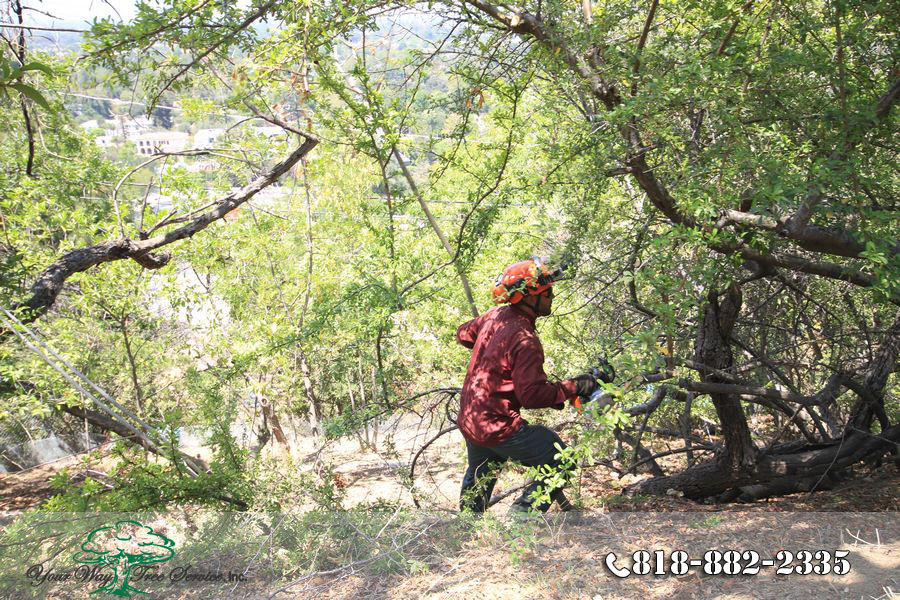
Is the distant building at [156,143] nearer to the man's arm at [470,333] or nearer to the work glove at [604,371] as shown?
the man's arm at [470,333]

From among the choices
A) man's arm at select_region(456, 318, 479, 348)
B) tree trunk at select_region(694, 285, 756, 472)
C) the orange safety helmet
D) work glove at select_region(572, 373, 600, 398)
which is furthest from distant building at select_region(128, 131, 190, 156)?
tree trunk at select_region(694, 285, 756, 472)

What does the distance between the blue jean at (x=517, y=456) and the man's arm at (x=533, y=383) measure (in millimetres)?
319

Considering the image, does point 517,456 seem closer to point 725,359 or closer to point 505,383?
point 505,383

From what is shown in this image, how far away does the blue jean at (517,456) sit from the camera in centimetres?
392

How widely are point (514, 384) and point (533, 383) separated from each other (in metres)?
0.16

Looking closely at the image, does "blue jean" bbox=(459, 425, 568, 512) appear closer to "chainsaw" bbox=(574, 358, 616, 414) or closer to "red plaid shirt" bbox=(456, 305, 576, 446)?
"red plaid shirt" bbox=(456, 305, 576, 446)

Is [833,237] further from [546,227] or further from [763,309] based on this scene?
[546,227]

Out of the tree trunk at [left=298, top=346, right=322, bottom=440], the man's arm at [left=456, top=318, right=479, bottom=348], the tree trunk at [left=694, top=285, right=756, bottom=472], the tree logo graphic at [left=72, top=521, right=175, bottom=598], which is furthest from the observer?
the tree trunk at [left=298, top=346, right=322, bottom=440]

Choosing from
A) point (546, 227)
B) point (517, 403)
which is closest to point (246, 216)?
point (546, 227)

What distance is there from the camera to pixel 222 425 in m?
5.09

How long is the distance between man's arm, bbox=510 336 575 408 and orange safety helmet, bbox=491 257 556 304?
0.32 meters

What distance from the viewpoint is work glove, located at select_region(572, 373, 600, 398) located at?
375 cm

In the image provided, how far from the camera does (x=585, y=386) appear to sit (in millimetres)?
3754

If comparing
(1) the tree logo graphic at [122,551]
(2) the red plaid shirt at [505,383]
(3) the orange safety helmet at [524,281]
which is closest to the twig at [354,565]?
(2) the red plaid shirt at [505,383]
